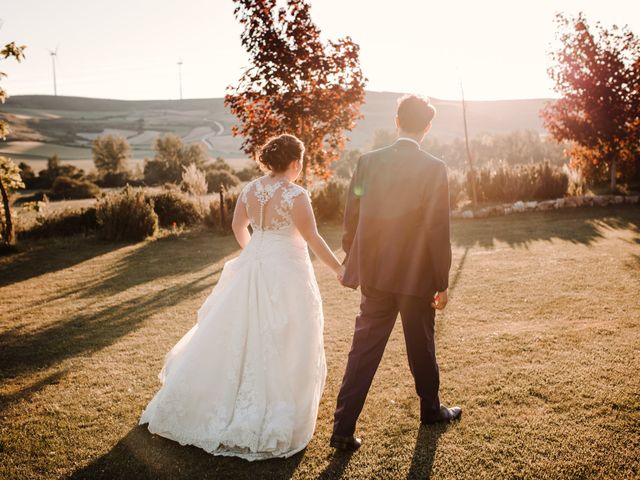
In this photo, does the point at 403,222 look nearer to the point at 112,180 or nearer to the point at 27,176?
the point at 112,180

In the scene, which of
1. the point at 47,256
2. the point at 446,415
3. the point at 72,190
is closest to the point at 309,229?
the point at 446,415

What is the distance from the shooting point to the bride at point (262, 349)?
3273mm

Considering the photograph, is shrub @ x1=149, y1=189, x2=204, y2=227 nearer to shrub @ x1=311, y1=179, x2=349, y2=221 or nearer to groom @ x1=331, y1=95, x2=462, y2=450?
shrub @ x1=311, y1=179, x2=349, y2=221

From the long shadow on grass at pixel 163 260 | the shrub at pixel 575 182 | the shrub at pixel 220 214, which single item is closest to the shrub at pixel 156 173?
the shrub at pixel 220 214

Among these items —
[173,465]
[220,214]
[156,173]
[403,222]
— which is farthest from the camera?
[156,173]

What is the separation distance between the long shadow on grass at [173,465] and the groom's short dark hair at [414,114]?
2.44 meters

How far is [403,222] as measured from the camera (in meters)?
3.03

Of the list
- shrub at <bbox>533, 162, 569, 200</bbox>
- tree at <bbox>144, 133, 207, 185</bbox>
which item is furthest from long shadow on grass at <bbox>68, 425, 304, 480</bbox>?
tree at <bbox>144, 133, 207, 185</bbox>

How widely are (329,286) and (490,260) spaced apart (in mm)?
3127

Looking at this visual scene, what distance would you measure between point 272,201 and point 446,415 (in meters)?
2.15

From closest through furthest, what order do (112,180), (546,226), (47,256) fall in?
(47,256) < (546,226) < (112,180)

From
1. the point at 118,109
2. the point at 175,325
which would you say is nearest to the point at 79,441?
the point at 175,325

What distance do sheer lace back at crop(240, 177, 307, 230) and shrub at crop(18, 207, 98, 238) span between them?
10986 mm

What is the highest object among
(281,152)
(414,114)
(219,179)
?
(219,179)
